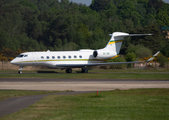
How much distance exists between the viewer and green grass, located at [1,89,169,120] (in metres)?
11.3

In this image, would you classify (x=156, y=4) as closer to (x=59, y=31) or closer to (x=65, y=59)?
(x=59, y=31)

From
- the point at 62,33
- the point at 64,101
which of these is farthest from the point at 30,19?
the point at 64,101

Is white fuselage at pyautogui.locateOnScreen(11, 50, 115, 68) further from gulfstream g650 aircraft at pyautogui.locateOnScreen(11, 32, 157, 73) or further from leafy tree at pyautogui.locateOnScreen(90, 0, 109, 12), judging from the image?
leafy tree at pyautogui.locateOnScreen(90, 0, 109, 12)

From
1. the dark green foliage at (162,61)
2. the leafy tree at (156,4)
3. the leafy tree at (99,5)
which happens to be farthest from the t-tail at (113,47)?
the leafy tree at (156,4)

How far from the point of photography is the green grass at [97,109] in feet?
37.1

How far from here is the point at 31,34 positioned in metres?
101

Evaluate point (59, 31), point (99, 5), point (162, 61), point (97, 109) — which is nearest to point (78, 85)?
point (97, 109)

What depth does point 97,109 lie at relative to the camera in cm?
1303

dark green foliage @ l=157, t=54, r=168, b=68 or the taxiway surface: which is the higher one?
dark green foliage @ l=157, t=54, r=168, b=68

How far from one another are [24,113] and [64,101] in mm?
3680

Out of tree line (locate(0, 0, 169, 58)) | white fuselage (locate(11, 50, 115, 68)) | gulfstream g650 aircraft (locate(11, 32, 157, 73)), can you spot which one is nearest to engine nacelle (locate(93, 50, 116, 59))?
gulfstream g650 aircraft (locate(11, 32, 157, 73))

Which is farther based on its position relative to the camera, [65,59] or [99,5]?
[99,5]

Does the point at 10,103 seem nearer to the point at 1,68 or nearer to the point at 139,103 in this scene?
the point at 139,103

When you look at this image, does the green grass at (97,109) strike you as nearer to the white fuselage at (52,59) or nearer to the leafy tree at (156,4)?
the white fuselage at (52,59)
